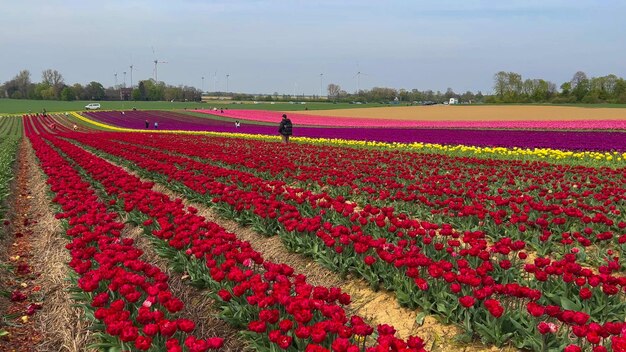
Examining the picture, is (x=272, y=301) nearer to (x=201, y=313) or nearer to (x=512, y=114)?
(x=201, y=313)

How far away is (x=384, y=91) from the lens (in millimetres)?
173125

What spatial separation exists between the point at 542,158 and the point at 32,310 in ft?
58.2

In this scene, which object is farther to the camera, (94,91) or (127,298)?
(94,91)

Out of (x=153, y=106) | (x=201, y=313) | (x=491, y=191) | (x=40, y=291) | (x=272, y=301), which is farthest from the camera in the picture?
(x=153, y=106)

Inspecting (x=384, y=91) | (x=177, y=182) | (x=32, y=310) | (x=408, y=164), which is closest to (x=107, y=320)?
(x=32, y=310)

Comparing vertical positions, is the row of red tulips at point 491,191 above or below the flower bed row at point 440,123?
below

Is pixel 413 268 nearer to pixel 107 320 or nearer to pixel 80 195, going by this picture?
pixel 107 320

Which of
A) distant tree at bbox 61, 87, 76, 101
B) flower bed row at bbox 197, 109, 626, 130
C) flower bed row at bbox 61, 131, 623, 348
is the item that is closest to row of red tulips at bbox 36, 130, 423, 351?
flower bed row at bbox 61, 131, 623, 348

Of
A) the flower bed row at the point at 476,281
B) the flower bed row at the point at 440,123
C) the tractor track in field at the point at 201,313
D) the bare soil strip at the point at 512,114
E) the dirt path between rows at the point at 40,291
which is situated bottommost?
the dirt path between rows at the point at 40,291

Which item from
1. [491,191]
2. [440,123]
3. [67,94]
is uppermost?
[67,94]

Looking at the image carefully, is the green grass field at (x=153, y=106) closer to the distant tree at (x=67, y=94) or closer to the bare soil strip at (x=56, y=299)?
the distant tree at (x=67, y=94)

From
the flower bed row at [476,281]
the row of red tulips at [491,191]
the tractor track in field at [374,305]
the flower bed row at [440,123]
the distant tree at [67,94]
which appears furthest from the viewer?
the distant tree at [67,94]

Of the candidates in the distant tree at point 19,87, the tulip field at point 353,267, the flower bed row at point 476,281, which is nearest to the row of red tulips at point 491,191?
the tulip field at point 353,267

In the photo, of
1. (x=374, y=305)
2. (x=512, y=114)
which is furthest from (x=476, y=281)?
(x=512, y=114)
